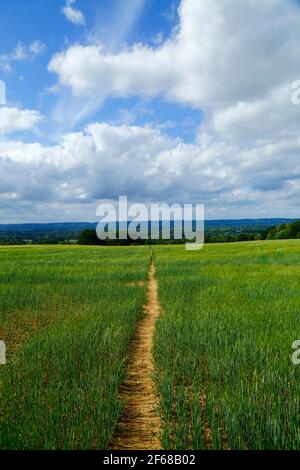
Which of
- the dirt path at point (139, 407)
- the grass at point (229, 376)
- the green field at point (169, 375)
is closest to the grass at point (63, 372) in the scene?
the green field at point (169, 375)

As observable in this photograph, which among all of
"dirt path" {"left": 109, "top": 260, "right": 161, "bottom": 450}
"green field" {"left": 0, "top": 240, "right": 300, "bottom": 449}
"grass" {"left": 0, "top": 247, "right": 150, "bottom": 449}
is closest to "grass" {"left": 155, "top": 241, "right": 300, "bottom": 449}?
"green field" {"left": 0, "top": 240, "right": 300, "bottom": 449}

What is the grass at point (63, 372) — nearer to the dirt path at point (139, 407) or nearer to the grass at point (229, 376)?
the dirt path at point (139, 407)

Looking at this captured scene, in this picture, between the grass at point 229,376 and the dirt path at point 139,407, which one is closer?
the grass at point 229,376

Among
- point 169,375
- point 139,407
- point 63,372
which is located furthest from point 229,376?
point 63,372

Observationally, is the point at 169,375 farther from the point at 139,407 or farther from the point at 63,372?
the point at 63,372

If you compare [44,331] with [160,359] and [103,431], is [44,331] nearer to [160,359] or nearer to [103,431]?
[160,359]

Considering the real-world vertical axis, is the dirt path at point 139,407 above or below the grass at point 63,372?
below

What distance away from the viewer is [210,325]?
8.14m

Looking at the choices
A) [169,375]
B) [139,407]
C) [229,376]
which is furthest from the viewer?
[169,375]

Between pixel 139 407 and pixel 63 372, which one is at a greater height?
pixel 63 372

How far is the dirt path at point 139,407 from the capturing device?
4065 millimetres

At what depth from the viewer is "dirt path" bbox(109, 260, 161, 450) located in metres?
4.06

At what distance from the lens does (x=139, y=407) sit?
4875 mm
